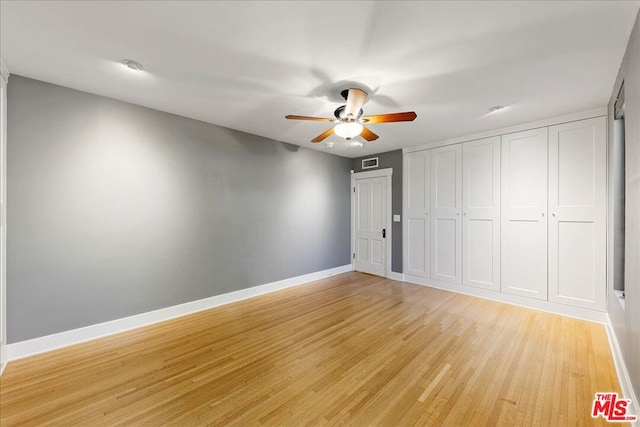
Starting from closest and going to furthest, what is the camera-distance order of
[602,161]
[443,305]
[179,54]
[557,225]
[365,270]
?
[179,54]
[602,161]
[557,225]
[443,305]
[365,270]

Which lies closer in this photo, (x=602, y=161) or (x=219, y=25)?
(x=219, y=25)

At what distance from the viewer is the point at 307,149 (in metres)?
5.03

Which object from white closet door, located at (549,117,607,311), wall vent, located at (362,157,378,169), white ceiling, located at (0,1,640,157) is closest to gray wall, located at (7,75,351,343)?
white ceiling, located at (0,1,640,157)

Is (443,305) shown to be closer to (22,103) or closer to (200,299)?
(200,299)

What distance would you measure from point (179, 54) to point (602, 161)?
185 inches

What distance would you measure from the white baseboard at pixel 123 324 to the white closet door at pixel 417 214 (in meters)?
2.51

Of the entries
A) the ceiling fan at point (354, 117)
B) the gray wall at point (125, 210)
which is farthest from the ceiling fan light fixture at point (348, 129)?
the gray wall at point (125, 210)

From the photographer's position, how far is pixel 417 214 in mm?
4852

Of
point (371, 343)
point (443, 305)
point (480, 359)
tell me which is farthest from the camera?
point (443, 305)

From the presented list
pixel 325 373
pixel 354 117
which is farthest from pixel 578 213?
pixel 325 373

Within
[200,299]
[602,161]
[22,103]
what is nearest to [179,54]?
[22,103]

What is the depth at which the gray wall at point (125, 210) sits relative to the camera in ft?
8.02

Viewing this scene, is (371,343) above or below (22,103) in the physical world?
below

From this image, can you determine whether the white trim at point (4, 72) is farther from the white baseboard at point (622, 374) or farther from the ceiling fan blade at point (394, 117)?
the white baseboard at point (622, 374)
